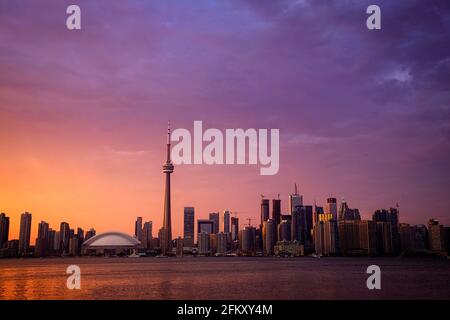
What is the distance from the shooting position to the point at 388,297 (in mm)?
63188
